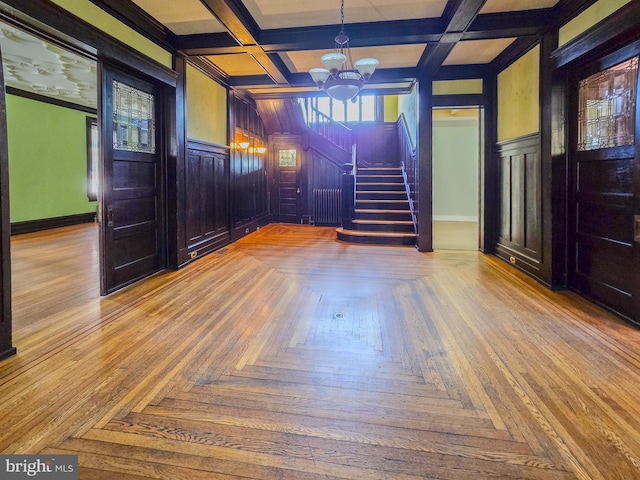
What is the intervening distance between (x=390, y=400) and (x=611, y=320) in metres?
2.42

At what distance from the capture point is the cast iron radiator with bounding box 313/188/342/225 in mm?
10234

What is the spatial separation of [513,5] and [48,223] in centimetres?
1000

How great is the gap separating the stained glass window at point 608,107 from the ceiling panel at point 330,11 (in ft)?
5.64

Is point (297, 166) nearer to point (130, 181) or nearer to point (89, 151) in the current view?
point (89, 151)

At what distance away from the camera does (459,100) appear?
620cm

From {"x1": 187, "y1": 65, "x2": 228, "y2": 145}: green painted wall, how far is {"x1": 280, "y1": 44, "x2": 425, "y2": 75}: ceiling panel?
51.7 inches

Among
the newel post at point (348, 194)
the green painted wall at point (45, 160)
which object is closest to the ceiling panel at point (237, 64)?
the newel post at point (348, 194)

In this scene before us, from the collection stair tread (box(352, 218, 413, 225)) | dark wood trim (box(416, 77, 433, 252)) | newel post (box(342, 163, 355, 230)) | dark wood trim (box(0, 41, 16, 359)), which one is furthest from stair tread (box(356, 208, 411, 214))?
dark wood trim (box(0, 41, 16, 359))

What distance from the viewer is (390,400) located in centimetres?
210

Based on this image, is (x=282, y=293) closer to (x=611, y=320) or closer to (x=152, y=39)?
(x=611, y=320)

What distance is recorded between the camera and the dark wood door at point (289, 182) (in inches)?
409

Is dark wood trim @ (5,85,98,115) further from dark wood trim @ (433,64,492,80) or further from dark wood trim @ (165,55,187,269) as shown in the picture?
dark wood trim @ (433,64,492,80)

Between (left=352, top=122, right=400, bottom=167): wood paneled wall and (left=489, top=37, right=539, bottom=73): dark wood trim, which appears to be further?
(left=352, top=122, right=400, bottom=167): wood paneled wall

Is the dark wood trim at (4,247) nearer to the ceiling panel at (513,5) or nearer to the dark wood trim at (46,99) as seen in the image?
the ceiling panel at (513,5)
